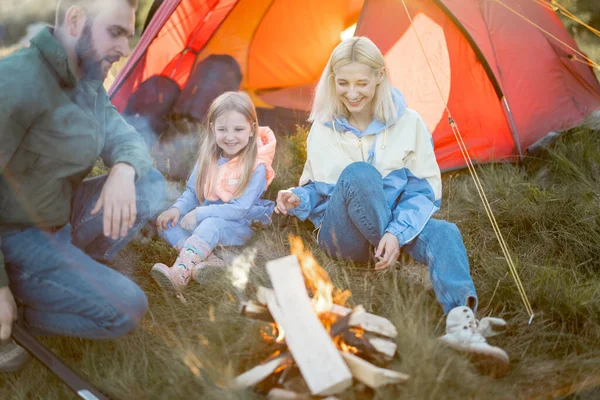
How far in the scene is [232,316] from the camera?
183cm

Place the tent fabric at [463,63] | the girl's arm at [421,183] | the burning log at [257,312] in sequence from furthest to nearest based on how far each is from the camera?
1. the tent fabric at [463,63]
2. the girl's arm at [421,183]
3. the burning log at [257,312]

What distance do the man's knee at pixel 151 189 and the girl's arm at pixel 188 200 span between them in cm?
23

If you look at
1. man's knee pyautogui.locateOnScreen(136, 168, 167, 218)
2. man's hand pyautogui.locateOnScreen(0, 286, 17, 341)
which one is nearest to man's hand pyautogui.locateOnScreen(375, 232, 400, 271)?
man's knee pyautogui.locateOnScreen(136, 168, 167, 218)

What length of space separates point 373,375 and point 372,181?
778mm

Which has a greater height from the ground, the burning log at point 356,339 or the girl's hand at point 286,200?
the girl's hand at point 286,200

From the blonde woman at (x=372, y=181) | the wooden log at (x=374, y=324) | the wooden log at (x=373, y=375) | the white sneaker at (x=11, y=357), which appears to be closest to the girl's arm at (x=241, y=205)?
the blonde woman at (x=372, y=181)

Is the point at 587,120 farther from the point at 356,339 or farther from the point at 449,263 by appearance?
the point at 356,339

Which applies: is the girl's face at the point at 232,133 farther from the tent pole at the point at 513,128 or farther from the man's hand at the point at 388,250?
the tent pole at the point at 513,128

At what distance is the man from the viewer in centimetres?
163

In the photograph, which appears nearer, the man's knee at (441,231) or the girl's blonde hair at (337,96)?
the man's knee at (441,231)

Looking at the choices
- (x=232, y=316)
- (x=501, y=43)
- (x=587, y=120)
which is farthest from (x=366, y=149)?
(x=587, y=120)

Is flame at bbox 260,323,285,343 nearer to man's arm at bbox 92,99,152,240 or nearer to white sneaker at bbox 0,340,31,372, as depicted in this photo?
man's arm at bbox 92,99,152,240

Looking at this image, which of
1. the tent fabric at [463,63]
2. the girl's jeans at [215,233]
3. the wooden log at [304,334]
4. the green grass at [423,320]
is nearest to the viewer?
the wooden log at [304,334]

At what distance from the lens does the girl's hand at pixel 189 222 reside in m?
2.33
